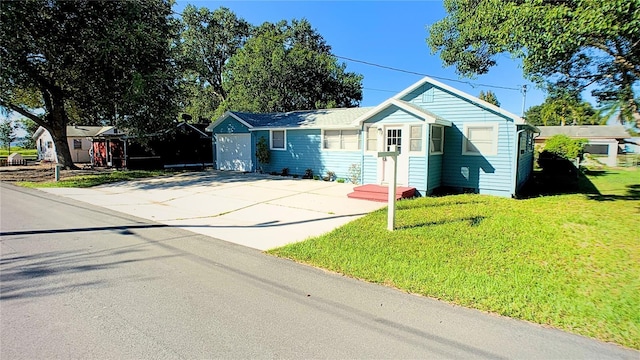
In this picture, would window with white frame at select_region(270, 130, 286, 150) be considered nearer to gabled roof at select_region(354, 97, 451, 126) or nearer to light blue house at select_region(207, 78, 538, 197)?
light blue house at select_region(207, 78, 538, 197)

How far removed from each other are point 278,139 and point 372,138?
261 inches

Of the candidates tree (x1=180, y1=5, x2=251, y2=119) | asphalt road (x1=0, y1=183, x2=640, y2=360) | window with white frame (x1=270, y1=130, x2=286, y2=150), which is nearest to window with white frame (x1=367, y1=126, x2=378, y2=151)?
window with white frame (x1=270, y1=130, x2=286, y2=150)

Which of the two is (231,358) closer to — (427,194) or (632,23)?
(632,23)

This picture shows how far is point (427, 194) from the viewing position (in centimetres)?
1168

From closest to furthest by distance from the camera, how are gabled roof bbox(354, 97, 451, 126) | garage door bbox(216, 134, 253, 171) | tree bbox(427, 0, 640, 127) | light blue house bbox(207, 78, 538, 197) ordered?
tree bbox(427, 0, 640, 127)
gabled roof bbox(354, 97, 451, 126)
light blue house bbox(207, 78, 538, 197)
garage door bbox(216, 134, 253, 171)

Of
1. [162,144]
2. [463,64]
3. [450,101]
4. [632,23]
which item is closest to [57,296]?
[632,23]

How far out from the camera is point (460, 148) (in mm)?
12375

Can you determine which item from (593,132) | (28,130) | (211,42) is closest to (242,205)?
(211,42)

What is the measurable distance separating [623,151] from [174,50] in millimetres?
43848

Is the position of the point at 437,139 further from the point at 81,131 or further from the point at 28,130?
the point at 28,130

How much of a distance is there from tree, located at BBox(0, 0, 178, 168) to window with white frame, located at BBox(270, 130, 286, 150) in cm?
543

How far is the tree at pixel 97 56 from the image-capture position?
47.1ft

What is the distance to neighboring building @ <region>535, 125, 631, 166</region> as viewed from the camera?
2933cm

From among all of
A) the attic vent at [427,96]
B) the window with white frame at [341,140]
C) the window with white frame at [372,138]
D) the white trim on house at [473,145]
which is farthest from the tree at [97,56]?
the white trim on house at [473,145]
